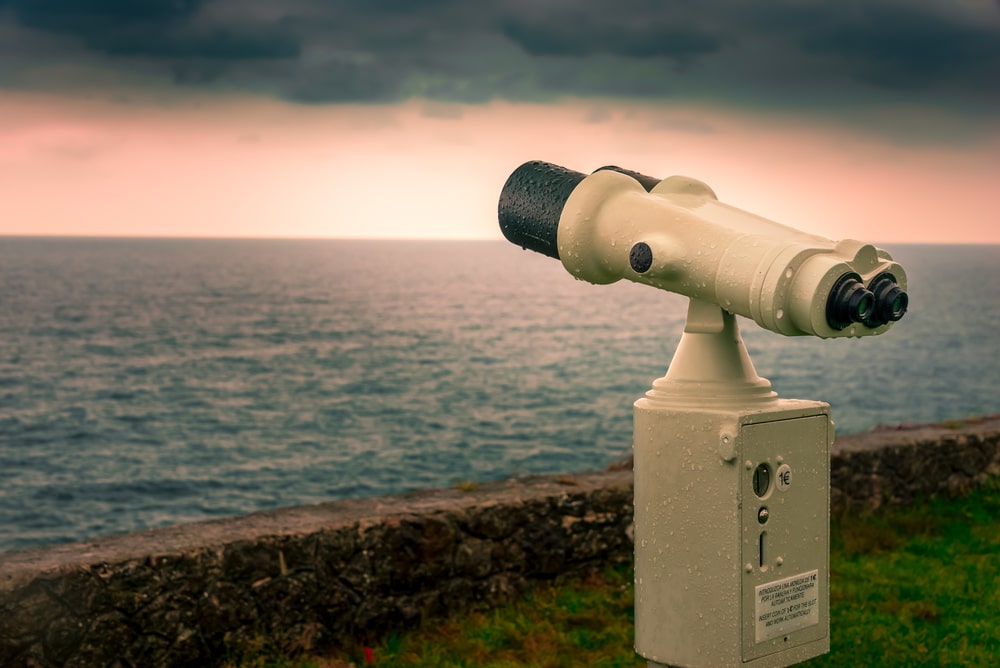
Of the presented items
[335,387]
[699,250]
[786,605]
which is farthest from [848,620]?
[335,387]

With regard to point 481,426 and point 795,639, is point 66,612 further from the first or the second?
point 481,426

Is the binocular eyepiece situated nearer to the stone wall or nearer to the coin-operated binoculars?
the coin-operated binoculars

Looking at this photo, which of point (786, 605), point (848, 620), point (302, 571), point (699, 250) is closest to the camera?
point (699, 250)

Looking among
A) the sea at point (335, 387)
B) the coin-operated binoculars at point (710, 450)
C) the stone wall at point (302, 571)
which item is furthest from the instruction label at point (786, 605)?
the sea at point (335, 387)

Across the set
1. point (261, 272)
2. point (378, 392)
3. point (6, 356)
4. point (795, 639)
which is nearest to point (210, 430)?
point (378, 392)

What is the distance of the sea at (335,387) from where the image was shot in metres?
29.9

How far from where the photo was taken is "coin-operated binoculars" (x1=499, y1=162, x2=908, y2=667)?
10.7 feet

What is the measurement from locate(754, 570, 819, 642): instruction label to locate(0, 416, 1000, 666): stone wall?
94.4 inches

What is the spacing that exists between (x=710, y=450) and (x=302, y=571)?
8.38 ft

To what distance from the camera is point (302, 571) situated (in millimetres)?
5172

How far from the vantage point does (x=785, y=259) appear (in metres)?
2.97

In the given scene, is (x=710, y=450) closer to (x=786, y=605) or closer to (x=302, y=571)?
(x=786, y=605)

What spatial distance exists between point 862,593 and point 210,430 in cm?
3507

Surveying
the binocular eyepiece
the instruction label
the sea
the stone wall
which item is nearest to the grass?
the stone wall
